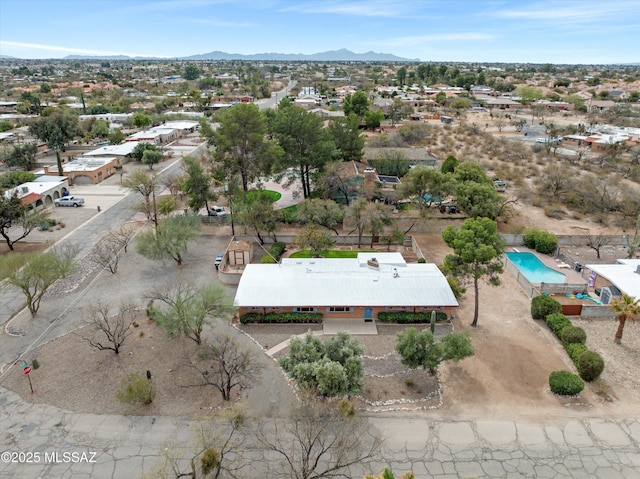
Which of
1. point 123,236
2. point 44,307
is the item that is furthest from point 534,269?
point 44,307

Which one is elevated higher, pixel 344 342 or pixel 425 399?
pixel 344 342

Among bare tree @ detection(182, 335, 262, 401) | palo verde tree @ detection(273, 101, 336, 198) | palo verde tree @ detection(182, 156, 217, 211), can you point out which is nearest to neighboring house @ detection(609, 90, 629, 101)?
palo verde tree @ detection(273, 101, 336, 198)

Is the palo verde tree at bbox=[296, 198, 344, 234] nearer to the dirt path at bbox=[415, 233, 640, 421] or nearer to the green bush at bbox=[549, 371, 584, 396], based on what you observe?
the dirt path at bbox=[415, 233, 640, 421]

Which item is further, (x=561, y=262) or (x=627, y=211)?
(x=627, y=211)

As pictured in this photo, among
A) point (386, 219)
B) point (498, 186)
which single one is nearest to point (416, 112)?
point (498, 186)

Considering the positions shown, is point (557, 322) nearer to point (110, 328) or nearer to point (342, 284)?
point (342, 284)

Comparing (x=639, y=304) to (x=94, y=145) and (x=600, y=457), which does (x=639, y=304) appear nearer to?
(x=600, y=457)

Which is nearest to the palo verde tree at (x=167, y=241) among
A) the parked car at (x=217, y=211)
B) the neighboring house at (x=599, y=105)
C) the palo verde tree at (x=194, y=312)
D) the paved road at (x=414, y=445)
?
the palo verde tree at (x=194, y=312)
